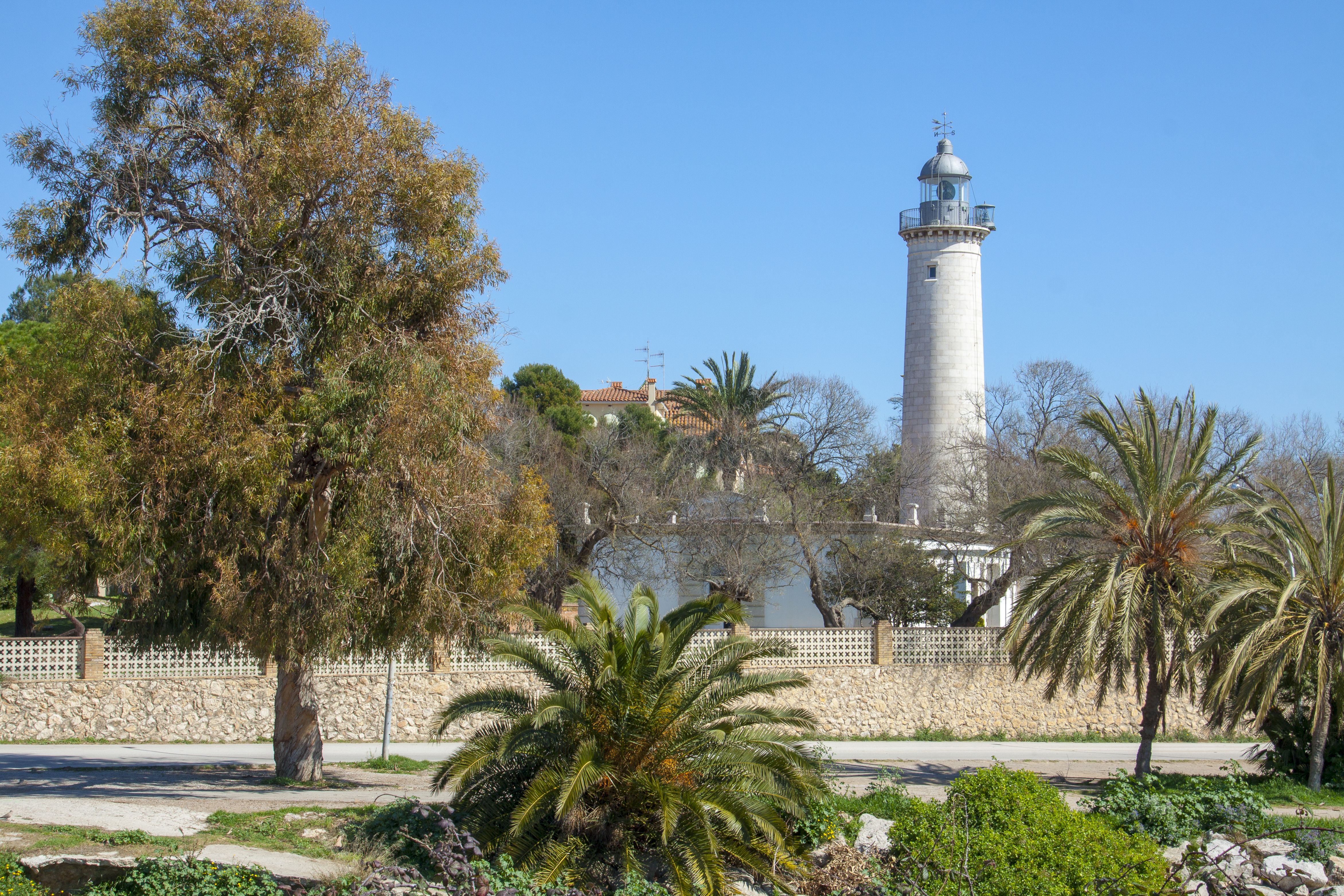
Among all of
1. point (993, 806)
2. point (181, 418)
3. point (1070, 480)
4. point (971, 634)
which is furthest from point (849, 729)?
point (181, 418)

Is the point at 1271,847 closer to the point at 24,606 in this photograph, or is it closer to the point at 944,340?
the point at 944,340

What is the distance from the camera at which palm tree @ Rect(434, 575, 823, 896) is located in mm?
9594

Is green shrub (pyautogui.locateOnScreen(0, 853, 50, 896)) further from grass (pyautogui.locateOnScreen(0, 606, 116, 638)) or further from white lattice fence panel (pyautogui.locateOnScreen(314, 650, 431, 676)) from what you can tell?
grass (pyautogui.locateOnScreen(0, 606, 116, 638))

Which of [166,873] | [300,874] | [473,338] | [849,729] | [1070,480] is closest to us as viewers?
[166,873]

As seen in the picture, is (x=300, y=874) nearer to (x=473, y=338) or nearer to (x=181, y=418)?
(x=181, y=418)

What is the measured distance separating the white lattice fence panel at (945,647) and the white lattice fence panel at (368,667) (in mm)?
9467

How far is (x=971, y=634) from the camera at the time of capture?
2319 centimetres

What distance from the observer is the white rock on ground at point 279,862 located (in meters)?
9.15

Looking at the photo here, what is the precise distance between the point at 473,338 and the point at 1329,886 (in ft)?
35.1

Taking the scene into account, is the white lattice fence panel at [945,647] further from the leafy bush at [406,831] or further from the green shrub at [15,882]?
the green shrub at [15,882]

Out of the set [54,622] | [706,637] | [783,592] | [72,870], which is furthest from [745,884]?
[54,622]

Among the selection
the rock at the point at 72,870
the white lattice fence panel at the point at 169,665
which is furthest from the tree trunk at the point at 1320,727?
the white lattice fence panel at the point at 169,665

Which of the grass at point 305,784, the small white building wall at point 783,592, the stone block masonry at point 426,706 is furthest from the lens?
the small white building wall at point 783,592

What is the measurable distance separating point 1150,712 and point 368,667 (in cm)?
1307
